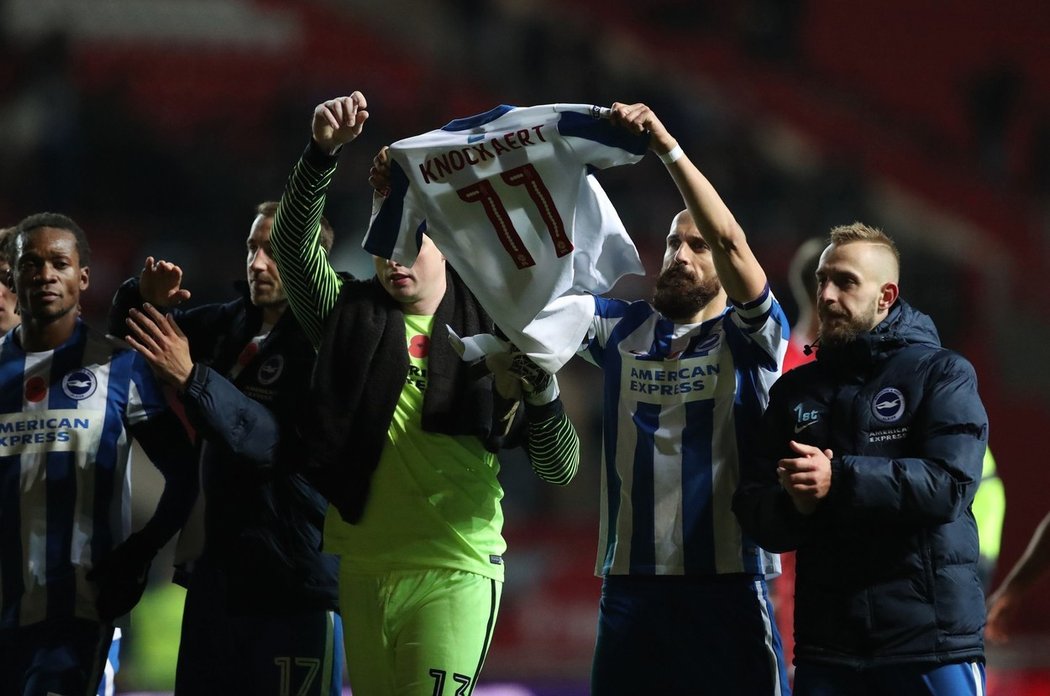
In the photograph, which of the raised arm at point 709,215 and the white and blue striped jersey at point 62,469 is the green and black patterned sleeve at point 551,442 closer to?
the raised arm at point 709,215

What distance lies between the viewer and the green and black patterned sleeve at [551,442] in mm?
3543

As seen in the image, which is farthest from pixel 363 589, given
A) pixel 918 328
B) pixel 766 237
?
pixel 766 237

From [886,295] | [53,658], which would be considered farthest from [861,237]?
[53,658]

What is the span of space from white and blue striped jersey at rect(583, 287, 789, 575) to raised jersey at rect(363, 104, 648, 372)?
25 centimetres

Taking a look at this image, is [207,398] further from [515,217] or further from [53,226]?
[515,217]

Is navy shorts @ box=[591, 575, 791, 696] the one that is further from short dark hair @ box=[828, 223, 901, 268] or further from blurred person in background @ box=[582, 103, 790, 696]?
short dark hair @ box=[828, 223, 901, 268]

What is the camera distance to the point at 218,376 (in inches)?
143

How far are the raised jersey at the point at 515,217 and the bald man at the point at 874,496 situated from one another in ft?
2.03

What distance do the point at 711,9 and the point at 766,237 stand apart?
14.8 ft

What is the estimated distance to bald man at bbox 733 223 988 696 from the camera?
309 cm

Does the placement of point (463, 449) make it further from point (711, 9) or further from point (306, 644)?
point (711, 9)

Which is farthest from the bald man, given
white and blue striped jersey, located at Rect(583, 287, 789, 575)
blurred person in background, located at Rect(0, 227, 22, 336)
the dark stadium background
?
the dark stadium background

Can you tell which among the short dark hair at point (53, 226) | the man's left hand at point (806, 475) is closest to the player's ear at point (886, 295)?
the man's left hand at point (806, 475)

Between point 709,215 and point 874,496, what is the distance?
0.84 meters
